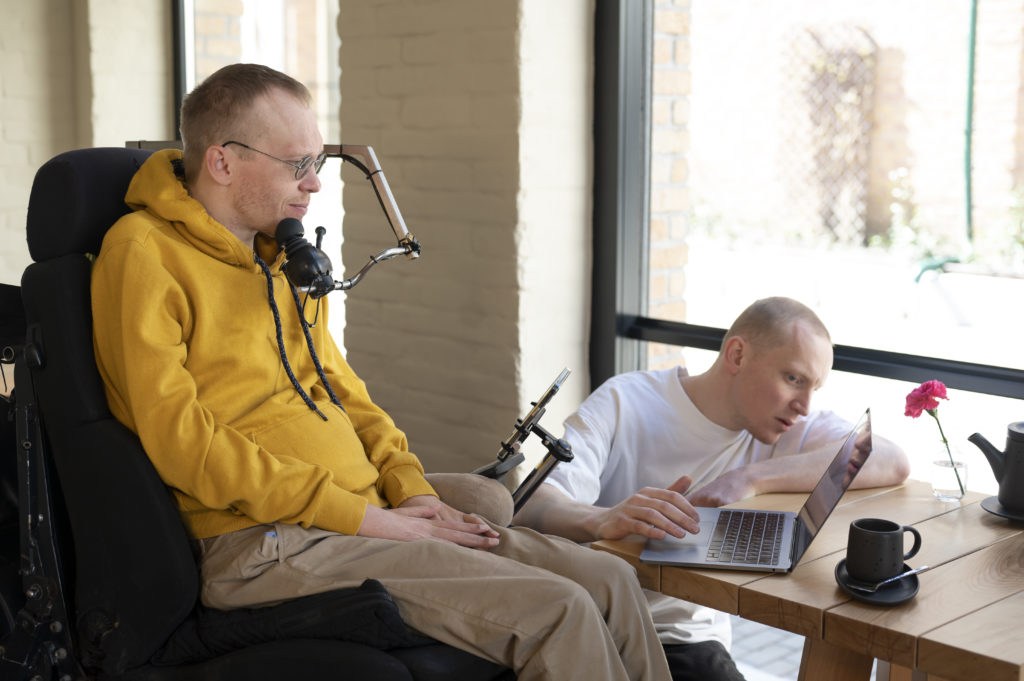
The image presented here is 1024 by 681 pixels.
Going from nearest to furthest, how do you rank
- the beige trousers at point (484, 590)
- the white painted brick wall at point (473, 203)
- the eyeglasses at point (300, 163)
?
1. the beige trousers at point (484, 590)
2. the eyeglasses at point (300, 163)
3. the white painted brick wall at point (473, 203)

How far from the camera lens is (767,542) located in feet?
5.67

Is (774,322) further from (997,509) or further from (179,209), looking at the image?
(179,209)

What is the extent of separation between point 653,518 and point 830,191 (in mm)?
1197

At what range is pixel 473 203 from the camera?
2.86 metres

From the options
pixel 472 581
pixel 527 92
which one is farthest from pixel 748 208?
pixel 472 581

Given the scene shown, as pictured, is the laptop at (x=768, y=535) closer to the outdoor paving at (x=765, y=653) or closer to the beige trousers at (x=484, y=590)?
the beige trousers at (x=484, y=590)

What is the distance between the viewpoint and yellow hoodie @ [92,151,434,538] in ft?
5.63

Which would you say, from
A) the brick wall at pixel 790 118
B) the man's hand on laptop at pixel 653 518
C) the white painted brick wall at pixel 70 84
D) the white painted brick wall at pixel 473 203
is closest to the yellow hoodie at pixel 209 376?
the man's hand on laptop at pixel 653 518

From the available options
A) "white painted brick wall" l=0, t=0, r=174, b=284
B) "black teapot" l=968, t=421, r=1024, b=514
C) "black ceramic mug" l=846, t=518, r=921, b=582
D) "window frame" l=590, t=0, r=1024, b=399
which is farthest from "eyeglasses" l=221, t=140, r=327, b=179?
"white painted brick wall" l=0, t=0, r=174, b=284

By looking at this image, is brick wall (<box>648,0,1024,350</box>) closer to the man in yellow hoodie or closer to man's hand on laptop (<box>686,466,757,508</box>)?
man's hand on laptop (<box>686,466,757,508</box>)

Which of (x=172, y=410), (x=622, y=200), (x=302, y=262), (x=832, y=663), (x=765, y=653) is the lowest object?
(x=765, y=653)

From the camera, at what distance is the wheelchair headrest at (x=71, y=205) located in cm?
179

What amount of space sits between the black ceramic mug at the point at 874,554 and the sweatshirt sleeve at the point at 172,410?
0.78 metres

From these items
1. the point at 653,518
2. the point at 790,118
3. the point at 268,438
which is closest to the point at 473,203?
the point at 790,118
